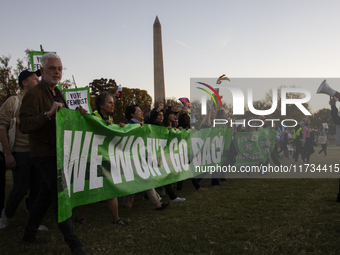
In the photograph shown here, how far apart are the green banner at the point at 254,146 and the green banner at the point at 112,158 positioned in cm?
304

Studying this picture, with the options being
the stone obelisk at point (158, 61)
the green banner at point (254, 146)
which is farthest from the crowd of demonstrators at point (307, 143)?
the stone obelisk at point (158, 61)

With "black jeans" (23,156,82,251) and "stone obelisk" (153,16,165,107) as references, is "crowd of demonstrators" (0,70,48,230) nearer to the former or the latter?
"black jeans" (23,156,82,251)

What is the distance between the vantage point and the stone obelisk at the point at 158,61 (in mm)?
30703

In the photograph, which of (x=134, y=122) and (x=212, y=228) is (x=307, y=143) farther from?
(x=212, y=228)

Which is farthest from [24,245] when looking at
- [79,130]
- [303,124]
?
[303,124]

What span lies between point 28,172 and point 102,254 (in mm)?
1836

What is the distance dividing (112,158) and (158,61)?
27405mm

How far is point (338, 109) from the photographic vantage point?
6375 millimetres

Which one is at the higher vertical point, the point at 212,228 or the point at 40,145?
the point at 40,145

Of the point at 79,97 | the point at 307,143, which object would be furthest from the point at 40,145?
the point at 307,143

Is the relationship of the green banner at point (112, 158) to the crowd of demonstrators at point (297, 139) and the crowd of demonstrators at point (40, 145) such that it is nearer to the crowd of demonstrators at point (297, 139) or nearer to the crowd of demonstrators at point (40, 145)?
Answer: the crowd of demonstrators at point (40, 145)

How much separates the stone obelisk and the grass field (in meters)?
25.4

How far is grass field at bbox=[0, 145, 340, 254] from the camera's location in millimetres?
3359

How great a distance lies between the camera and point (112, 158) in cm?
459
